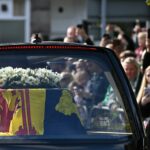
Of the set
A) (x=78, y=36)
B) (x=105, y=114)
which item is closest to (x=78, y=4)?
(x=78, y=36)

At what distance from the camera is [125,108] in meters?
5.57

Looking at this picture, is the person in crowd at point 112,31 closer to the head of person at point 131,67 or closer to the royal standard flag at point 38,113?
the head of person at point 131,67

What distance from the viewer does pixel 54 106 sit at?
18.0 feet

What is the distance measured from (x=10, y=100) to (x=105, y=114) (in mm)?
962

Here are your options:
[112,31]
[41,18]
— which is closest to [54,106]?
[112,31]

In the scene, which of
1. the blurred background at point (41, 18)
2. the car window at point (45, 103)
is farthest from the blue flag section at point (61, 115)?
the blurred background at point (41, 18)

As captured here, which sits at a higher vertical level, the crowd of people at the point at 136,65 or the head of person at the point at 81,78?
the head of person at the point at 81,78

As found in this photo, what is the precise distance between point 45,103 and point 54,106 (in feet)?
0.22

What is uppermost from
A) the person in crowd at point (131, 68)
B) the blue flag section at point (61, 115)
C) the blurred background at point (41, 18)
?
the blue flag section at point (61, 115)

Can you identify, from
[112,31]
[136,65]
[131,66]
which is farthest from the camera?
[112,31]

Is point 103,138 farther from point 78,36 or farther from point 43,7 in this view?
point 43,7

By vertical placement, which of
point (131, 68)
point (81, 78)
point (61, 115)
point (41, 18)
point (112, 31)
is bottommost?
point (41, 18)

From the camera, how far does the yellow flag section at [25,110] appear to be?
211 inches

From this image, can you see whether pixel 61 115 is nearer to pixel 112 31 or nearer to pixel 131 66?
pixel 131 66
